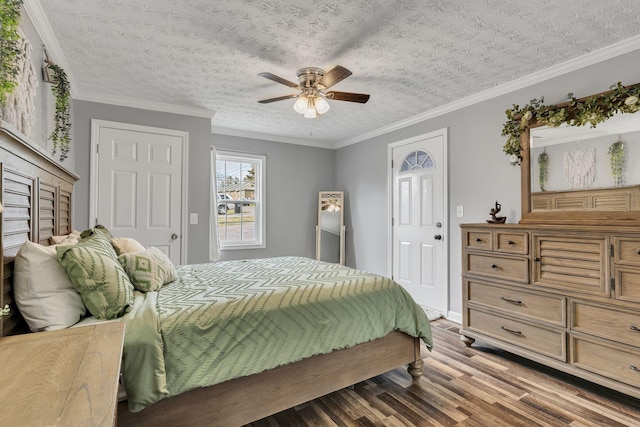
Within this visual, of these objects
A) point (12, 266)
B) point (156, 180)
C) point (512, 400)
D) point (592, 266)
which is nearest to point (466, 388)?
point (512, 400)

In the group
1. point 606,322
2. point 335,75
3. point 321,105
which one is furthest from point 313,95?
point 606,322

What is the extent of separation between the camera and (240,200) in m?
4.70

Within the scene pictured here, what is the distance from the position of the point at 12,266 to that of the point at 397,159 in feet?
12.8

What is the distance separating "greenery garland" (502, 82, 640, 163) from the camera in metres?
2.14

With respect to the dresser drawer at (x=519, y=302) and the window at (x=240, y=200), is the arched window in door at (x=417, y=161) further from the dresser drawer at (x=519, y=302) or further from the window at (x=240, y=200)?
the window at (x=240, y=200)

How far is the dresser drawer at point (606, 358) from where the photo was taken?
187 cm

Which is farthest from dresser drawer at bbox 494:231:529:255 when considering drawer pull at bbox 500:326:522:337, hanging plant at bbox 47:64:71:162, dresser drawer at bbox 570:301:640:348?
hanging plant at bbox 47:64:71:162

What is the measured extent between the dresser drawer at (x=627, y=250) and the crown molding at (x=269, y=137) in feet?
13.0

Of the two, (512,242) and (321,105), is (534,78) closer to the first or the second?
(512,242)

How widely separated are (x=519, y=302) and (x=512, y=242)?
18.4 inches

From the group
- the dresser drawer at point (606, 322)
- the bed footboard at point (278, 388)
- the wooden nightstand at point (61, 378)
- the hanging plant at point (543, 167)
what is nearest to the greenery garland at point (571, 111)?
the hanging plant at point (543, 167)

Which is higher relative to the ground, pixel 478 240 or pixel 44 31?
pixel 44 31

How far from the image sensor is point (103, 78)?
113 inches

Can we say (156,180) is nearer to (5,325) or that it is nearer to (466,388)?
(5,325)
